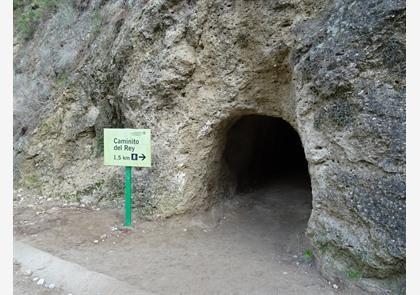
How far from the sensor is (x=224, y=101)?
448 cm

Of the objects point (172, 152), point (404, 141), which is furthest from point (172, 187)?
point (404, 141)

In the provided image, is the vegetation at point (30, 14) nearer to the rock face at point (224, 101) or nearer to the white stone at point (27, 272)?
the rock face at point (224, 101)

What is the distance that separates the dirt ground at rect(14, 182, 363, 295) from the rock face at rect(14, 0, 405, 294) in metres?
0.31

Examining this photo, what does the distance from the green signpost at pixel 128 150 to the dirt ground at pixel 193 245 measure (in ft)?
1.92

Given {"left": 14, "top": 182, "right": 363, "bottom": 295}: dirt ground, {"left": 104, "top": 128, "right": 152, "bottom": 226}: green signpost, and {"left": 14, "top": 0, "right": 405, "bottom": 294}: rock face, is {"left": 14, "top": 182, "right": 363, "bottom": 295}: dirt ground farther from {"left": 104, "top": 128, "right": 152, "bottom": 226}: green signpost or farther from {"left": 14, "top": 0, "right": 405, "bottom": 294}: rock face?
{"left": 104, "top": 128, "right": 152, "bottom": 226}: green signpost

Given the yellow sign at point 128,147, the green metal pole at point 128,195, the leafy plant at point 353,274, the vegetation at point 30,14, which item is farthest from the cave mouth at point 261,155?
the vegetation at point 30,14

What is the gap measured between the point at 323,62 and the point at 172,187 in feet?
8.79

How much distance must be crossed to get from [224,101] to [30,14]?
300 inches

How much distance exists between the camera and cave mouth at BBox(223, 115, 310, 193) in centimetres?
570

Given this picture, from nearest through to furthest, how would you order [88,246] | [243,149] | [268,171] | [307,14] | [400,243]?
1. [400,243]
2. [307,14]
3. [88,246]
4. [243,149]
5. [268,171]

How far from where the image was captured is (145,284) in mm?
3080

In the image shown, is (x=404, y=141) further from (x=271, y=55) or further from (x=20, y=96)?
(x=20, y=96)

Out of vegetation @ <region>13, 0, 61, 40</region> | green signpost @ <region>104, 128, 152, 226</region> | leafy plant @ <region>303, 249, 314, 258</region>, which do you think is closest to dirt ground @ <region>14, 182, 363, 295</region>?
leafy plant @ <region>303, 249, 314, 258</region>

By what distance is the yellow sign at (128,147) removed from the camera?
430 cm
